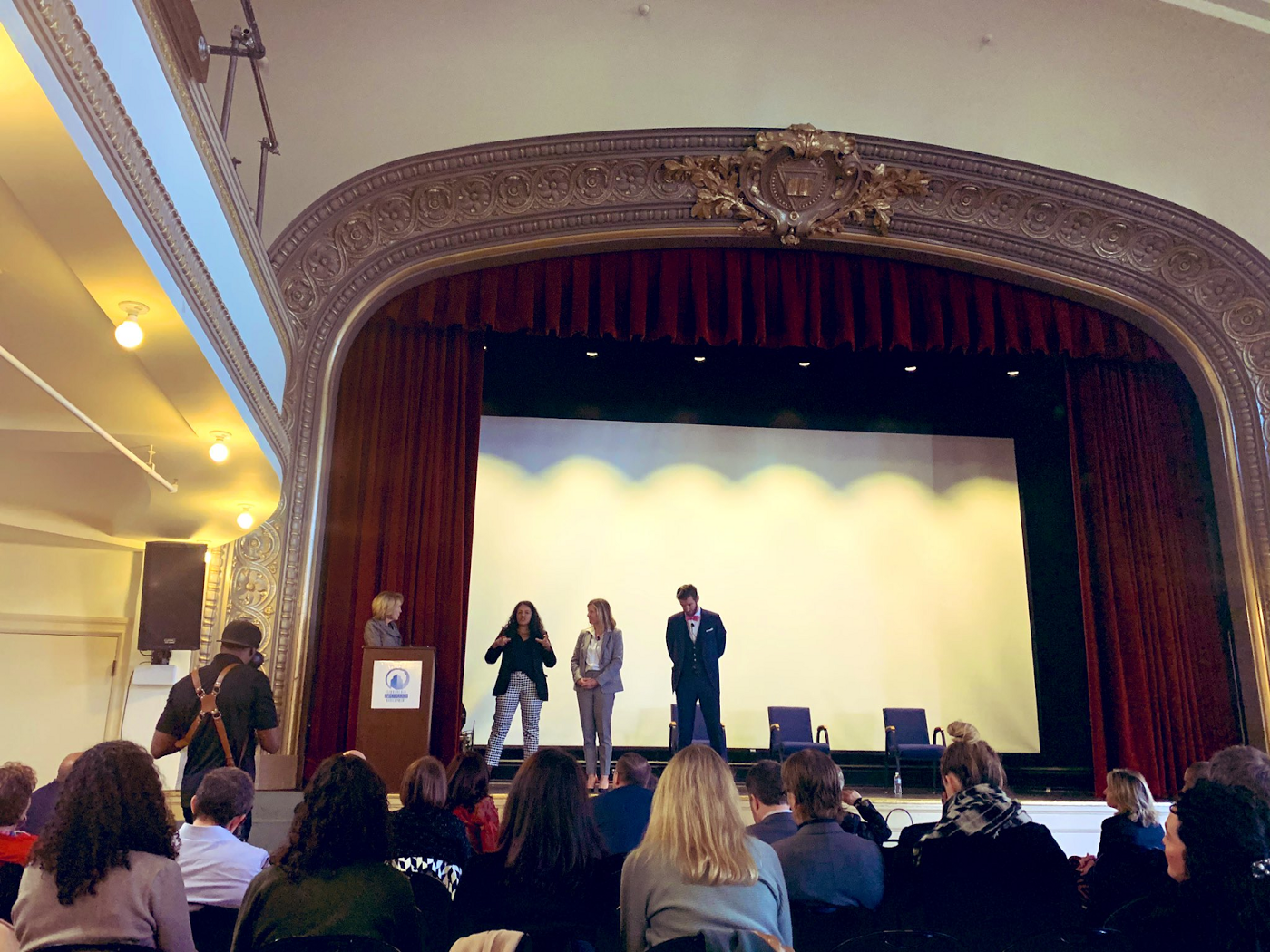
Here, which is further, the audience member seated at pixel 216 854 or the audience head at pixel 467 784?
the audience head at pixel 467 784

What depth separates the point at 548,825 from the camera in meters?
2.51

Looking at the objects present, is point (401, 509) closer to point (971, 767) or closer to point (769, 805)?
point (769, 805)

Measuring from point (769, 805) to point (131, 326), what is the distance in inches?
106

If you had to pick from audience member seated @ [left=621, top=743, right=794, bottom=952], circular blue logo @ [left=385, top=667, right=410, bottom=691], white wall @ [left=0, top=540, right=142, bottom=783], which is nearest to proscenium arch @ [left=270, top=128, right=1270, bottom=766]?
circular blue logo @ [left=385, top=667, right=410, bottom=691]

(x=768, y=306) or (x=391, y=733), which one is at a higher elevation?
(x=768, y=306)

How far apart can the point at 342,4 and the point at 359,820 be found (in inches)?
269

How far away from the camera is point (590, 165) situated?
315 inches

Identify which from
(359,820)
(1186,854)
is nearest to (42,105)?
(359,820)

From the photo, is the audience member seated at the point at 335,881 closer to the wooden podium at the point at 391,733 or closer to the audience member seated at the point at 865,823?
the audience member seated at the point at 865,823

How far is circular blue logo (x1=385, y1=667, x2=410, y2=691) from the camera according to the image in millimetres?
6602

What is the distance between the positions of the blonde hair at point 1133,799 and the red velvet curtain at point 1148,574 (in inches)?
204

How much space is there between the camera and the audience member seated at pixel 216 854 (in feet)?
8.77

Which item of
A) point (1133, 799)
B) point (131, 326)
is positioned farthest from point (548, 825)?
point (131, 326)

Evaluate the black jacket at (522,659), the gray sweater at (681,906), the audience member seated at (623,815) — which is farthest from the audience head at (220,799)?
the black jacket at (522,659)
